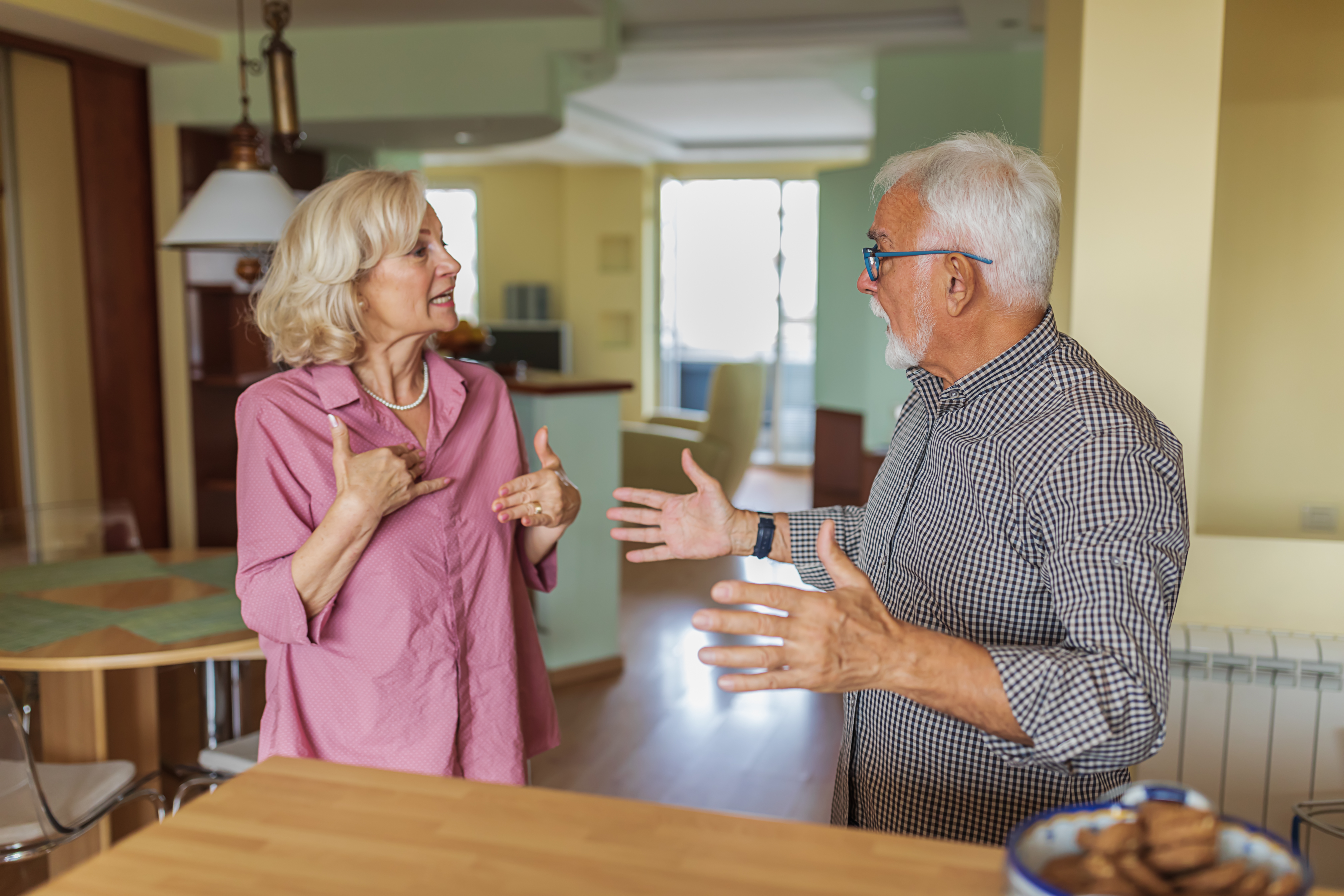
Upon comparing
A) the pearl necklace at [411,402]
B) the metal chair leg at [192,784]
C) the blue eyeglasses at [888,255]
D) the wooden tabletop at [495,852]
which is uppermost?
the blue eyeglasses at [888,255]

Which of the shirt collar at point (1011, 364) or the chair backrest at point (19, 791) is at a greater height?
the shirt collar at point (1011, 364)

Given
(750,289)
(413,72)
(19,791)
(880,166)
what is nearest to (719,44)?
(880,166)

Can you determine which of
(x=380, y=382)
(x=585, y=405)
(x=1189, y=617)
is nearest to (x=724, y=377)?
(x=585, y=405)

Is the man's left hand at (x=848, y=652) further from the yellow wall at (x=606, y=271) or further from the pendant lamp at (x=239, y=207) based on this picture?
the yellow wall at (x=606, y=271)

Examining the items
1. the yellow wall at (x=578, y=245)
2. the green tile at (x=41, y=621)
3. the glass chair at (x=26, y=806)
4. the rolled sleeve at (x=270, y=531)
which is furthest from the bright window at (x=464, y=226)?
the rolled sleeve at (x=270, y=531)

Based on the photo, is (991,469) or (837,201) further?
(837,201)

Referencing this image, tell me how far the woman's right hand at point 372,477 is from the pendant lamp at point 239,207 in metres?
1.27

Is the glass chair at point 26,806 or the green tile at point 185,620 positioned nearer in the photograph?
the glass chair at point 26,806

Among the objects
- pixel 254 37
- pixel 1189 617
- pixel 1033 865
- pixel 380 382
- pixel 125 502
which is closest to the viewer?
pixel 1033 865

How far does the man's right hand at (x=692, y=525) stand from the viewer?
1513 millimetres

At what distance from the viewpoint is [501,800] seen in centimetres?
99

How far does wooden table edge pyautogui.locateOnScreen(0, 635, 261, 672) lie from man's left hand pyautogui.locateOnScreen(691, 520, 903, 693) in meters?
1.42

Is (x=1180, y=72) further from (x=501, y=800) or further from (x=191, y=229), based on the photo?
(x=191, y=229)

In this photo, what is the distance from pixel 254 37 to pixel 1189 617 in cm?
413
